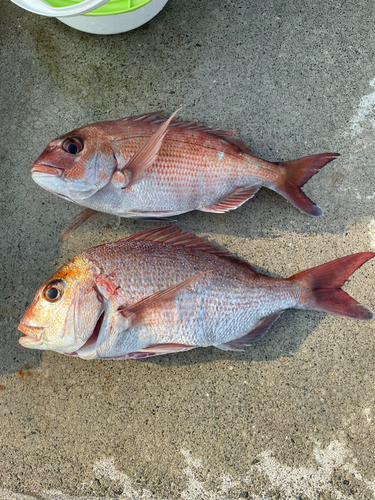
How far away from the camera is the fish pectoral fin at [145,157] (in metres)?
1.96

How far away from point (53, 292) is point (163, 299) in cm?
55

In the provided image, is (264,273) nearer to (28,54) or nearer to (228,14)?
(228,14)

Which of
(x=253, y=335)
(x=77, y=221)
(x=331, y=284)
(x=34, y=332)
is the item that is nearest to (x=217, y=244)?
(x=253, y=335)

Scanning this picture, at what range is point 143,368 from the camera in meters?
2.36

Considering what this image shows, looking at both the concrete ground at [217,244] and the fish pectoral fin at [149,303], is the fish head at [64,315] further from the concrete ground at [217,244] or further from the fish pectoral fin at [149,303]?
the concrete ground at [217,244]

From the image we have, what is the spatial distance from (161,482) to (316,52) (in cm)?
286

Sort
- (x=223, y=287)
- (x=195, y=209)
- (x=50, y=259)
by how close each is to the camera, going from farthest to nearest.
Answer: (x=50, y=259)
(x=195, y=209)
(x=223, y=287)

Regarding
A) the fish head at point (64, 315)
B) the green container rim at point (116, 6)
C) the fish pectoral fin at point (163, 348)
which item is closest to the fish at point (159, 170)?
the fish head at point (64, 315)

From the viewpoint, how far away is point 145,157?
1998 millimetres

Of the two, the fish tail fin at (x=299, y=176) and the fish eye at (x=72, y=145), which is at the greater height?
the fish eye at (x=72, y=145)

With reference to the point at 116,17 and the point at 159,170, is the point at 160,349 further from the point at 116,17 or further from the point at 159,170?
the point at 116,17

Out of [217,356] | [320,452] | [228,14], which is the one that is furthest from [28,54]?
[320,452]

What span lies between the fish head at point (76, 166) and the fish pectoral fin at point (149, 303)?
0.63m

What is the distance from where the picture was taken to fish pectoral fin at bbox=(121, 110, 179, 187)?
196cm
